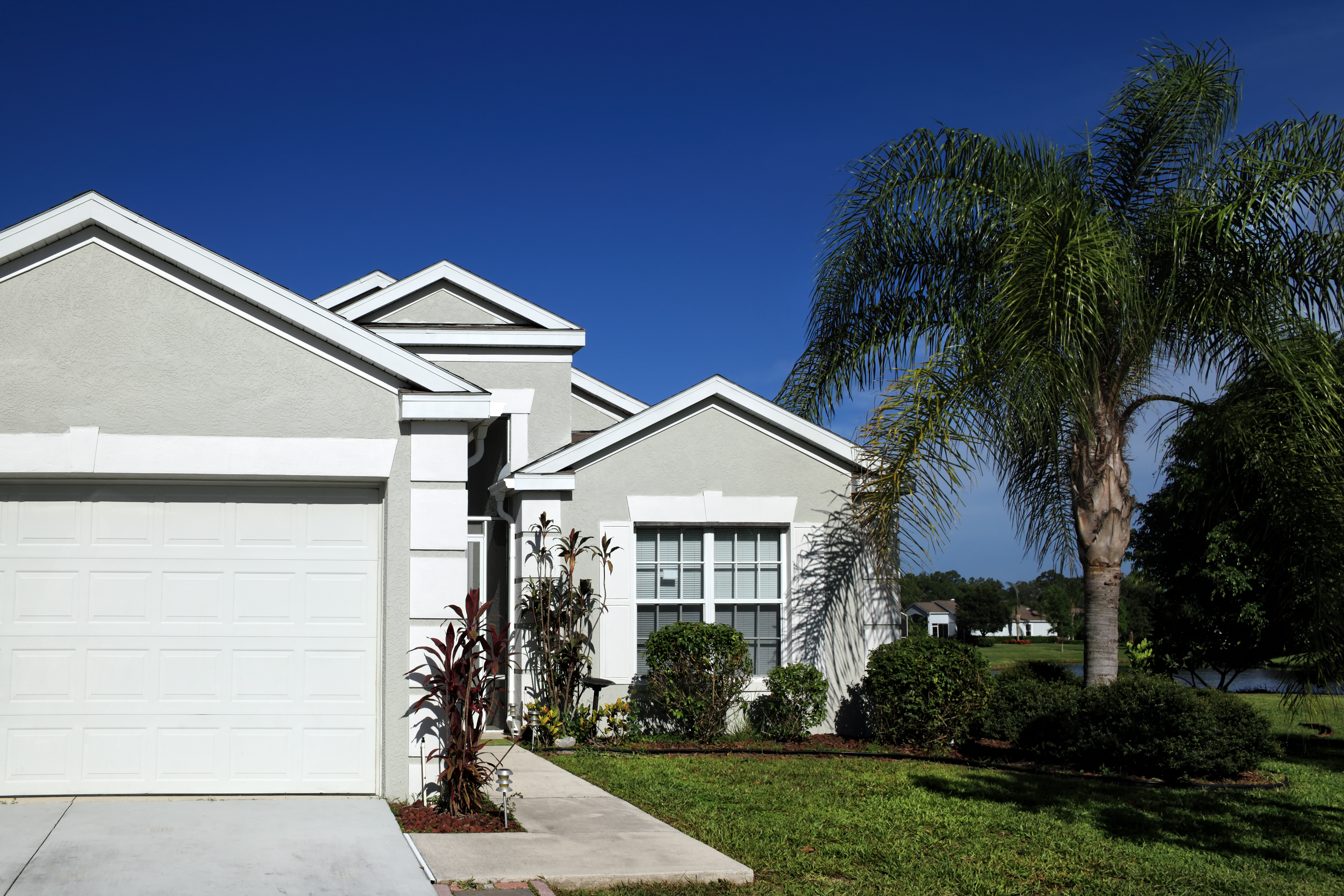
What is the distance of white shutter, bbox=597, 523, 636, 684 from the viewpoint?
44.0 ft

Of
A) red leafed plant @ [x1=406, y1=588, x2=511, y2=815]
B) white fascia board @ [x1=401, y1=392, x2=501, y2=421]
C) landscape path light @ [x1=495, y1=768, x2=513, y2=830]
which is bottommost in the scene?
landscape path light @ [x1=495, y1=768, x2=513, y2=830]

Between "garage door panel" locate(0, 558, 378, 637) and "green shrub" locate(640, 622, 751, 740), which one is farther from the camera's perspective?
"green shrub" locate(640, 622, 751, 740)

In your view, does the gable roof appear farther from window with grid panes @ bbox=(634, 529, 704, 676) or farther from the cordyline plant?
the cordyline plant

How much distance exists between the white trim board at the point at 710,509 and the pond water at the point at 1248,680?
1338 centimetres

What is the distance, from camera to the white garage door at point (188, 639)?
28.3 ft

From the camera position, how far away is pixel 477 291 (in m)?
15.6

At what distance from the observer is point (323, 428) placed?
29.0 ft

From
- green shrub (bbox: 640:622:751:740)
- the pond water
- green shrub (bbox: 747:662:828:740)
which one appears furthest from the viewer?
the pond water

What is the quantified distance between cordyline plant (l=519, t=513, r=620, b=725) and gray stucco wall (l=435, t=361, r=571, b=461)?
2.19m

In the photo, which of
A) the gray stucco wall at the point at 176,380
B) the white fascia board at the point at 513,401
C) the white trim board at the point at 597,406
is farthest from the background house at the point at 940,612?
the gray stucco wall at the point at 176,380

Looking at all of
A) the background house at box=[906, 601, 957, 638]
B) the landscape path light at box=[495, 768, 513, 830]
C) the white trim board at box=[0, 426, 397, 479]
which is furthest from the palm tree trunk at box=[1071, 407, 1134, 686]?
the background house at box=[906, 601, 957, 638]

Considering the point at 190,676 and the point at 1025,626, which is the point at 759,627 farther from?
the point at 1025,626

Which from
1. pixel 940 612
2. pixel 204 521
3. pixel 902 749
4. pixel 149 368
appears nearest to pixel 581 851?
pixel 204 521

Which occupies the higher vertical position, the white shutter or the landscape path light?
the white shutter
